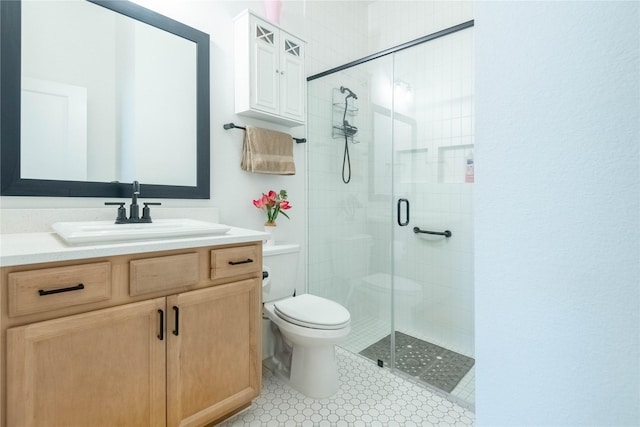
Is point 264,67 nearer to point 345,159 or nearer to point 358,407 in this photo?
point 345,159

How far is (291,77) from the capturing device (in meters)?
2.00

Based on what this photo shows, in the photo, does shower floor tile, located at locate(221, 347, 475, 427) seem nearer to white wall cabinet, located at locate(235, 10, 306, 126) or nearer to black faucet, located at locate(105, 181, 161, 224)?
black faucet, located at locate(105, 181, 161, 224)

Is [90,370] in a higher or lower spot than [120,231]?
lower

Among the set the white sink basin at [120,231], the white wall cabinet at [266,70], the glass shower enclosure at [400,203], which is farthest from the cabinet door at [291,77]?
the white sink basin at [120,231]

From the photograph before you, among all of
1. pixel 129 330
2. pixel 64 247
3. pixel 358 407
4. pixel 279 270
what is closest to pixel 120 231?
pixel 64 247

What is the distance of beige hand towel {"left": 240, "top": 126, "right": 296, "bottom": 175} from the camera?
6.25 feet

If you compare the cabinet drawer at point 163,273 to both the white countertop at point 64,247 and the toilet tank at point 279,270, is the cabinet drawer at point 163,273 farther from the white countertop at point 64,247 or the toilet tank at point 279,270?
the toilet tank at point 279,270

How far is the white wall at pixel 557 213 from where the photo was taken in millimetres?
438

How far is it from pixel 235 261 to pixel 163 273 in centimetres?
29

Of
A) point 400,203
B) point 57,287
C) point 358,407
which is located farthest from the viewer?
point 400,203

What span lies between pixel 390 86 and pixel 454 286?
1.41 meters

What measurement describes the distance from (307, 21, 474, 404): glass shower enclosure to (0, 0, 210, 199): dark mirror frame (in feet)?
2.81

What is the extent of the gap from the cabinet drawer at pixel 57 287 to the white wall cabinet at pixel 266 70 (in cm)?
119

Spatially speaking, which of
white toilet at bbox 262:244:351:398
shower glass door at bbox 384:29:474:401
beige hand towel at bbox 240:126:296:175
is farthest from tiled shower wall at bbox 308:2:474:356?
white toilet at bbox 262:244:351:398
